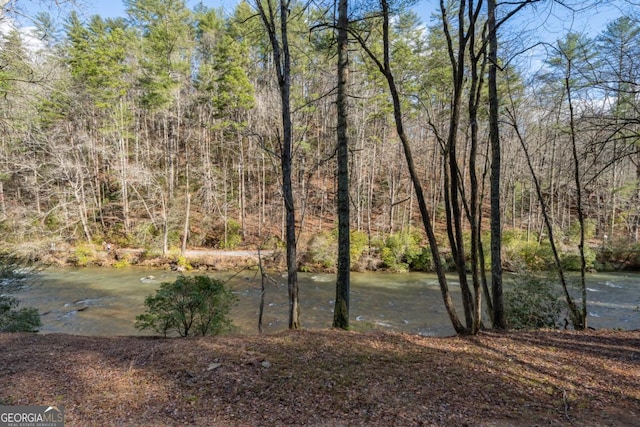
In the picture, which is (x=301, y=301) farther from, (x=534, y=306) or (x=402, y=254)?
(x=402, y=254)

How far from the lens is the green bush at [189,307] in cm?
516

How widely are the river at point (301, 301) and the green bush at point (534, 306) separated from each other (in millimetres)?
1712

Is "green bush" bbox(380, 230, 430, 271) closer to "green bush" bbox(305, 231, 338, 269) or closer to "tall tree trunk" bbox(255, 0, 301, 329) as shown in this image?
"green bush" bbox(305, 231, 338, 269)

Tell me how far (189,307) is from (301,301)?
577 centimetres

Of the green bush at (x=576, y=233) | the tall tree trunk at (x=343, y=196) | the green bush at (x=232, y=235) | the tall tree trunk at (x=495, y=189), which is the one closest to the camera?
the tall tree trunk at (x=495, y=189)

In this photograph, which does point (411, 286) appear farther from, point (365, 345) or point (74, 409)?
point (74, 409)

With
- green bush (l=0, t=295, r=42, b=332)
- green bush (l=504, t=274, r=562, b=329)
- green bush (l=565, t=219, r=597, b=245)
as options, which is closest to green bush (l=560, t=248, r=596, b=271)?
green bush (l=565, t=219, r=597, b=245)

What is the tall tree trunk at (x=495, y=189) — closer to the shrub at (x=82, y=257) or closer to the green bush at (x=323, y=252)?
the green bush at (x=323, y=252)

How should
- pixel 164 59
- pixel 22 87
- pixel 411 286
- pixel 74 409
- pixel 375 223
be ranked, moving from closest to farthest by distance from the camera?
pixel 74 409 → pixel 22 87 → pixel 411 286 → pixel 164 59 → pixel 375 223

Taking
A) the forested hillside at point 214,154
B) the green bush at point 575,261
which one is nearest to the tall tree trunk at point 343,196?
the forested hillside at point 214,154

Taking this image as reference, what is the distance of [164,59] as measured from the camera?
16.3m

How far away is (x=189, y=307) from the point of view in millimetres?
5227

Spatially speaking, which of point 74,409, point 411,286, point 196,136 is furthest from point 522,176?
point 74,409

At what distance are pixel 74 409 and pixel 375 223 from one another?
58.5ft
